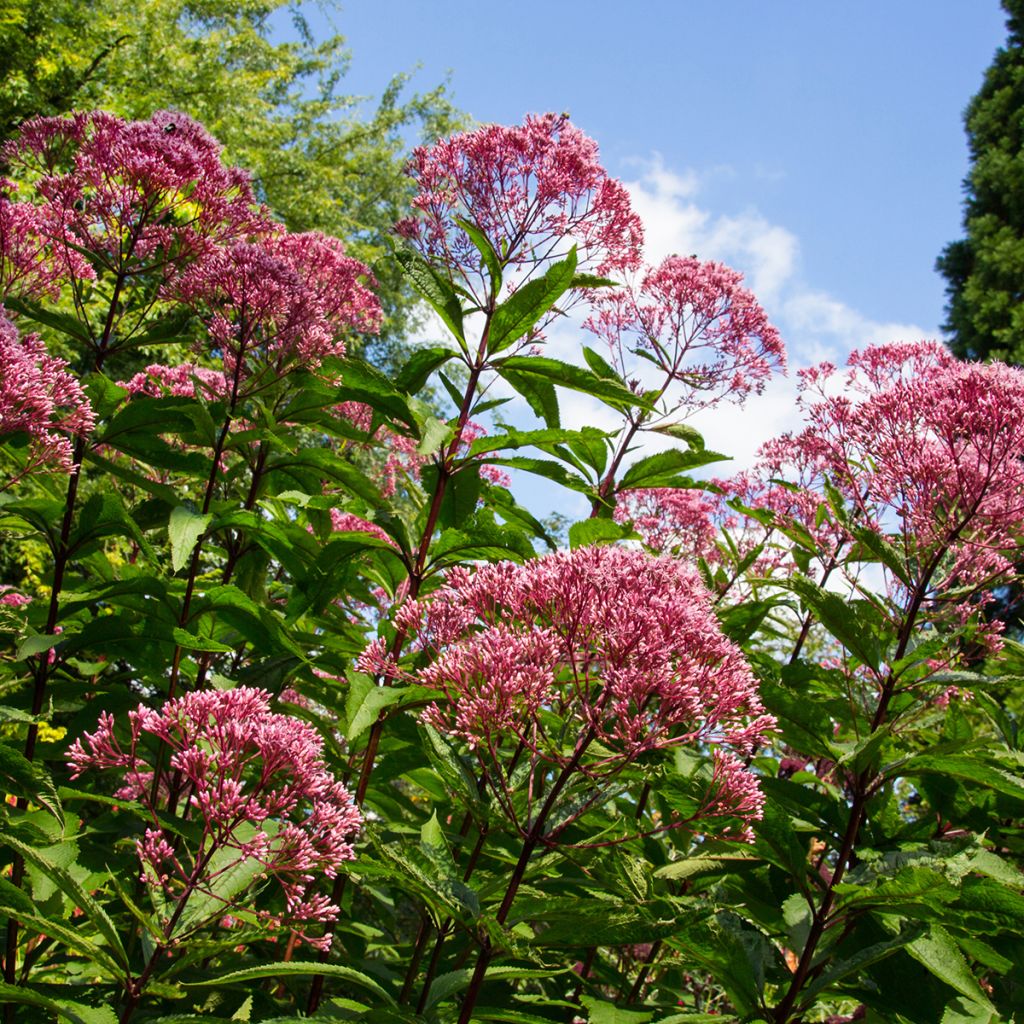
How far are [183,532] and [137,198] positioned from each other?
4.12ft

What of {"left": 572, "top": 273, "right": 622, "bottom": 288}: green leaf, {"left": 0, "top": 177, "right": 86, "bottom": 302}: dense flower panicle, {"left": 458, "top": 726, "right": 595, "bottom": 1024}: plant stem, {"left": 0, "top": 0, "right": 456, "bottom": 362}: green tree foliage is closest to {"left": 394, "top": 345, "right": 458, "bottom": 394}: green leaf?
{"left": 572, "top": 273, "right": 622, "bottom": 288}: green leaf

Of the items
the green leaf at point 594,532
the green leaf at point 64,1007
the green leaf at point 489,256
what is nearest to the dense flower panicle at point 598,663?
the green leaf at point 594,532

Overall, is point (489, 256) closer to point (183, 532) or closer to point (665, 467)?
point (665, 467)

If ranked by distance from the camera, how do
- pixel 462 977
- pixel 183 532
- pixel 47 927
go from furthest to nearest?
pixel 183 532
pixel 462 977
pixel 47 927

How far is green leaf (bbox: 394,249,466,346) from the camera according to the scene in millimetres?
2947

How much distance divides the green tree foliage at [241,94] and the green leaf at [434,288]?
1619 centimetres

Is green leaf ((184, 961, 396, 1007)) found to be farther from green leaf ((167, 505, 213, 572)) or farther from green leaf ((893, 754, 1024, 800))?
green leaf ((893, 754, 1024, 800))

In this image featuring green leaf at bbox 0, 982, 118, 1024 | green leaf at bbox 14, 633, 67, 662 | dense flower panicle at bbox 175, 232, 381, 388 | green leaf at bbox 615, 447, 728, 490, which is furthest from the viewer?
green leaf at bbox 615, 447, 728, 490

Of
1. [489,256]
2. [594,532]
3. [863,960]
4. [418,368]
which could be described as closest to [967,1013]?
[863,960]

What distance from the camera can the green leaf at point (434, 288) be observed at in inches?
116

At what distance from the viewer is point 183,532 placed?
2.70 meters

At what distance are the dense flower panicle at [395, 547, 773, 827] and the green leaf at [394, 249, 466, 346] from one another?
98cm

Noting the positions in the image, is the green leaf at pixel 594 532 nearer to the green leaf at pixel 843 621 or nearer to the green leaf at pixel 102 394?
the green leaf at pixel 843 621

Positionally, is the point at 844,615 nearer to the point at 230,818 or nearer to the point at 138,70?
the point at 230,818
